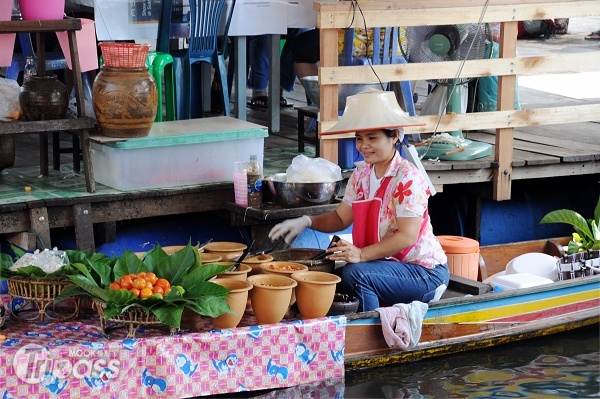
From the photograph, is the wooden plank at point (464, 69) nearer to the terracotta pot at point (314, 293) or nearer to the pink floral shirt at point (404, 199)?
the pink floral shirt at point (404, 199)

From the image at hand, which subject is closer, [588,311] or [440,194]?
[588,311]

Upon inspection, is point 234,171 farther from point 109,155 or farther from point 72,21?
point 72,21

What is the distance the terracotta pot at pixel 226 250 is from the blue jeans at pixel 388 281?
65cm

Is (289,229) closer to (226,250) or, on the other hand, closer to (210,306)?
(226,250)

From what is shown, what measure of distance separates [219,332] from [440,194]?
383 cm

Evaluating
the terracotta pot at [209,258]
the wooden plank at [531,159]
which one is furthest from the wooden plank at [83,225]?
the wooden plank at [531,159]

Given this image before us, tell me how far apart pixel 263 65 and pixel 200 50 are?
224cm

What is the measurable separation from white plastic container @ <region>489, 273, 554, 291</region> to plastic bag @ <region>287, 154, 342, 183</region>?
1.24m

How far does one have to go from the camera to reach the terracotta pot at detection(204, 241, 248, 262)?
6.38 metres

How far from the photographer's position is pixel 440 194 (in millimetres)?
8945

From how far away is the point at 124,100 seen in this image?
6.88 meters

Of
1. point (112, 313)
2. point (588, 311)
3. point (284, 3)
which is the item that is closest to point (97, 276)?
point (112, 313)

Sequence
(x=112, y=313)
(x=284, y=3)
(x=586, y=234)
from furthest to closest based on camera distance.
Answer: (x=284, y=3)
(x=586, y=234)
(x=112, y=313)

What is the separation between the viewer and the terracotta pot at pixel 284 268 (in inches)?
236
